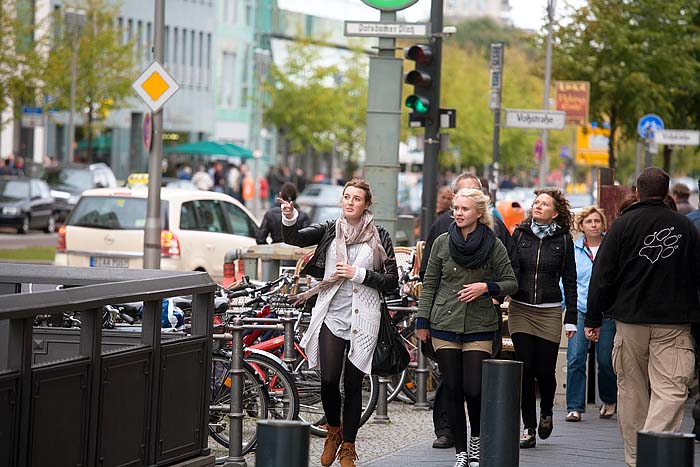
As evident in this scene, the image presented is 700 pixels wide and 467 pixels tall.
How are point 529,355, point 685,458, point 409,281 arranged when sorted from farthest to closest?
1. point 409,281
2. point 529,355
3. point 685,458

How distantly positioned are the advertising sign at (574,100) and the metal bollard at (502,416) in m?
22.9

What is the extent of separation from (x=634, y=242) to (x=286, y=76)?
61.9 metres

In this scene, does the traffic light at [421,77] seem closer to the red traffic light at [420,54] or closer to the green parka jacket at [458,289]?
the red traffic light at [420,54]

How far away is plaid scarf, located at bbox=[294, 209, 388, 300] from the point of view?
360 inches

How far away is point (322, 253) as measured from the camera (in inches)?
363

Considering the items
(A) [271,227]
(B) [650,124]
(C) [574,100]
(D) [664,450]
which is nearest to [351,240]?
(D) [664,450]

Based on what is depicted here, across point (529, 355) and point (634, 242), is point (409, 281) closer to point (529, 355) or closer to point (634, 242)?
point (529, 355)

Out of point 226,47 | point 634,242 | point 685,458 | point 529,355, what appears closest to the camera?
point 685,458

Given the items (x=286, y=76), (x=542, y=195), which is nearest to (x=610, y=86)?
(x=542, y=195)

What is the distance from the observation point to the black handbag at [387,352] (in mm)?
9266

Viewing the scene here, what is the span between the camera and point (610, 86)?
34188 mm

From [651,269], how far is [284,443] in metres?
4.28

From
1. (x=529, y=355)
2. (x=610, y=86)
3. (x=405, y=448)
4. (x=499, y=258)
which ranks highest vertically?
(x=610, y=86)

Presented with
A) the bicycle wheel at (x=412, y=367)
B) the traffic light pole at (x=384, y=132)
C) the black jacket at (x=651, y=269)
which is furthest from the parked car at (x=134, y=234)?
the black jacket at (x=651, y=269)
